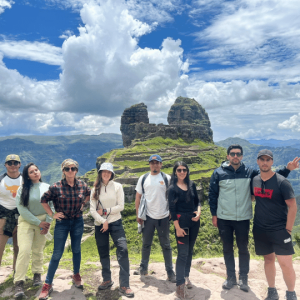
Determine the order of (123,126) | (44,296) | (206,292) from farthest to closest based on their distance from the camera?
1. (123,126)
2. (206,292)
3. (44,296)

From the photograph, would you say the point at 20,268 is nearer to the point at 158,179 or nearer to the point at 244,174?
the point at 158,179

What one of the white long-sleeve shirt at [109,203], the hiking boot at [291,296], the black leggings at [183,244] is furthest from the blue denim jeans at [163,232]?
the hiking boot at [291,296]

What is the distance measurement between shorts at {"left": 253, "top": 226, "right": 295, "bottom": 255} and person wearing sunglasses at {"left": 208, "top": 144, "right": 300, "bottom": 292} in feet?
1.71

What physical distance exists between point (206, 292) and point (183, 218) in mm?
2347

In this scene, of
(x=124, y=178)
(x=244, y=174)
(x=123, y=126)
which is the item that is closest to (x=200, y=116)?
(x=123, y=126)

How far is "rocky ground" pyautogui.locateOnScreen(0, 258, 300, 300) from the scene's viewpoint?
7258 mm

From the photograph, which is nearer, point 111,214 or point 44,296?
point 44,296

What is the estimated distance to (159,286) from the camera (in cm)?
790

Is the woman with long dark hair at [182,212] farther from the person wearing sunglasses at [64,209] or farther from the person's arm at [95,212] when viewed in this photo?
the person wearing sunglasses at [64,209]

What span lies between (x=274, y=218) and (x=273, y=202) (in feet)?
1.48

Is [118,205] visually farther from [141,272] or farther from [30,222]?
[141,272]

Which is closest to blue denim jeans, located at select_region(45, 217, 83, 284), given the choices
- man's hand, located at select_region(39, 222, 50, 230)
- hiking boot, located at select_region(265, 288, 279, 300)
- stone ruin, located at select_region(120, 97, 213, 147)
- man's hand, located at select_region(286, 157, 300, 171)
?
man's hand, located at select_region(39, 222, 50, 230)

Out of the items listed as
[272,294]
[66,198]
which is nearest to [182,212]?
[272,294]

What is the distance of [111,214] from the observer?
7734 mm
